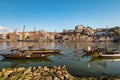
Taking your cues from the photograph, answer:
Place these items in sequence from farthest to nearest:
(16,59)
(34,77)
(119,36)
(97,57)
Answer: (119,36) → (97,57) → (16,59) → (34,77)

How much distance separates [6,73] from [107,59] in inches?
1306

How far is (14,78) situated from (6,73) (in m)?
2.16

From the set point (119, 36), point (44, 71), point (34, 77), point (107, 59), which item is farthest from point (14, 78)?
point (119, 36)

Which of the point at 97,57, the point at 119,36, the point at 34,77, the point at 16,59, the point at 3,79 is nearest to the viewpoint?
the point at 3,79

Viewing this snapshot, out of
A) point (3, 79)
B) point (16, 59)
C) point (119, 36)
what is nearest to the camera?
point (3, 79)

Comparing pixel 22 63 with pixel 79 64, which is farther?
pixel 22 63

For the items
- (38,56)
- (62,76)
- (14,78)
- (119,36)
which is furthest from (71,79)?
(119,36)

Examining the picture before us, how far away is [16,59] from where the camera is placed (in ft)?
154

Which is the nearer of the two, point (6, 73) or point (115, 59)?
point (6, 73)

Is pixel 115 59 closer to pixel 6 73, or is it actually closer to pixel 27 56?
pixel 27 56

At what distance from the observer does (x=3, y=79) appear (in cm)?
2031

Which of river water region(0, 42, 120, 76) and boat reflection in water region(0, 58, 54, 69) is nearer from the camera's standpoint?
river water region(0, 42, 120, 76)

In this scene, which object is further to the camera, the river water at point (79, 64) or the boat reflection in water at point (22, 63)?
the boat reflection in water at point (22, 63)

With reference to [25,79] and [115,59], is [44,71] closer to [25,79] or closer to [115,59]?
[25,79]
